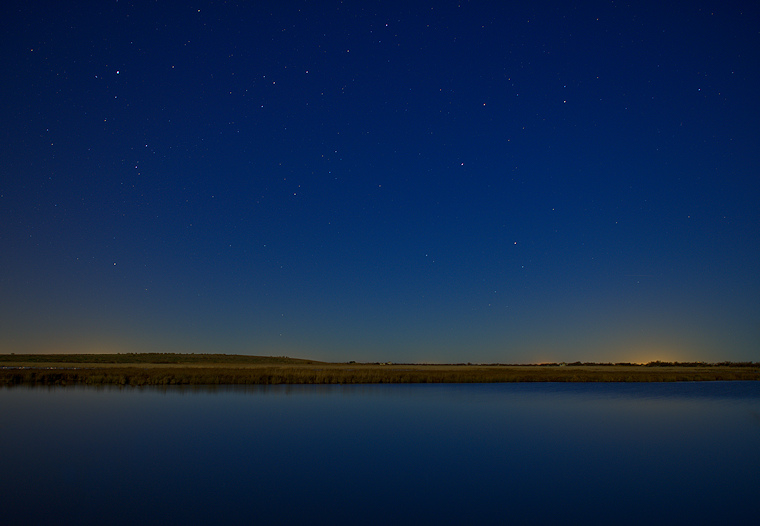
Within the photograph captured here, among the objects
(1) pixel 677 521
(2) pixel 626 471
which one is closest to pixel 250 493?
(1) pixel 677 521

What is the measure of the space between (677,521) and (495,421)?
10.5 metres

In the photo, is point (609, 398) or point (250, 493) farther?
point (609, 398)

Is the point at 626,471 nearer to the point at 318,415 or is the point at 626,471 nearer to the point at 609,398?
the point at 318,415

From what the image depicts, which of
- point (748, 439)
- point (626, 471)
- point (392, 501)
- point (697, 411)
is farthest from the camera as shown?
point (697, 411)

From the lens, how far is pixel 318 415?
19.8 m

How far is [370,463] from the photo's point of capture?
12.2 m

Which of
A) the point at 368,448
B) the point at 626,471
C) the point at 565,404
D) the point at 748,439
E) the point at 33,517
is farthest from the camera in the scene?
the point at 565,404

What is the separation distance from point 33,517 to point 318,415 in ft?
40.4

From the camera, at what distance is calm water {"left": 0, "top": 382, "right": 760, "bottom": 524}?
343 inches

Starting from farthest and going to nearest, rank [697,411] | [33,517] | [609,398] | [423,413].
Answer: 1. [609,398]
2. [697,411]
3. [423,413]
4. [33,517]

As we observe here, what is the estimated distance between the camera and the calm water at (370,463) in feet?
28.6

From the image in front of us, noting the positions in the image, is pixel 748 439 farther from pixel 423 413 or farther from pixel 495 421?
pixel 423 413

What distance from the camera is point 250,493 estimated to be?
957 cm

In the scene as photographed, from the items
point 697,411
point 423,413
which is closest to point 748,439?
point 697,411
